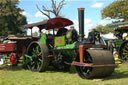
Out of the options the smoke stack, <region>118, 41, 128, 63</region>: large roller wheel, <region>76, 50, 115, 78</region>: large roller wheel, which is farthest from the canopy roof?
<region>118, 41, 128, 63</region>: large roller wheel

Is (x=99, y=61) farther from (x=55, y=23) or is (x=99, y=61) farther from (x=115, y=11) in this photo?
(x=115, y=11)

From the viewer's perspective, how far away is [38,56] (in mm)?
7762

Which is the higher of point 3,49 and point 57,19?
point 57,19

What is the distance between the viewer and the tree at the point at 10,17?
1253 inches

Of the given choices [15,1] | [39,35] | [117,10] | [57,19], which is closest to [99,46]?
[57,19]

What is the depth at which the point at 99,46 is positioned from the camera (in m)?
6.09

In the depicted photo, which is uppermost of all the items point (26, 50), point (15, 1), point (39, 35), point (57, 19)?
point (15, 1)

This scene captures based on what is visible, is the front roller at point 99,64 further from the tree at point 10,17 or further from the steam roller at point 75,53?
the tree at point 10,17

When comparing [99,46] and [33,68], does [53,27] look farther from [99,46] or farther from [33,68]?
[99,46]

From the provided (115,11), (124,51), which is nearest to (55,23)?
(124,51)

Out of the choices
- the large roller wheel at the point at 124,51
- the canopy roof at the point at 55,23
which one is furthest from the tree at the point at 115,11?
the canopy roof at the point at 55,23

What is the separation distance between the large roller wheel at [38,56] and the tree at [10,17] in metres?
24.1

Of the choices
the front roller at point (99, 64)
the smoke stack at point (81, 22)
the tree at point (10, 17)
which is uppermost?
the tree at point (10, 17)

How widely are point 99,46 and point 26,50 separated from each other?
3880 mm
